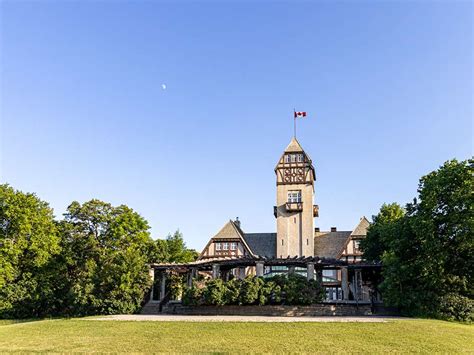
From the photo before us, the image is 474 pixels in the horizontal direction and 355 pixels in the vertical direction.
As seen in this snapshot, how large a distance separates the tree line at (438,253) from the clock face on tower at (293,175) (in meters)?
20.8

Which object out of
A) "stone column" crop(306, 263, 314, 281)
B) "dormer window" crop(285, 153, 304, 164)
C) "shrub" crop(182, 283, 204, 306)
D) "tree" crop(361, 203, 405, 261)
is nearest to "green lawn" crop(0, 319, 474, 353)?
"shrub" crop(182, 283, 204, 306)

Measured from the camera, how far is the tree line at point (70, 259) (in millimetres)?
32250

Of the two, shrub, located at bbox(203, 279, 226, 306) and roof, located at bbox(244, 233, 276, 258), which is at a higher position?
roof, located at bbox(244, 233, 276, 258)

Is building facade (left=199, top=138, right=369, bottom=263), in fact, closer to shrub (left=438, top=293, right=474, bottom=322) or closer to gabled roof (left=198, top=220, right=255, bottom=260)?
gabled roof (left=198, top=220, right=255, bottom=260)

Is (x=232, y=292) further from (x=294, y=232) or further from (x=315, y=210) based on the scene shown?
(x=315, y=210)

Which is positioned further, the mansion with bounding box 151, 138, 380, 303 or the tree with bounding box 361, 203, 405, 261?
the mansion with bounding box 151, 138, 380, 303

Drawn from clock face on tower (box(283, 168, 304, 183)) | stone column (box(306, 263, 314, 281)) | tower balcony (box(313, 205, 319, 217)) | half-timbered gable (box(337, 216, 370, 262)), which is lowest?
stone column (box(306, 263, 314, 281))

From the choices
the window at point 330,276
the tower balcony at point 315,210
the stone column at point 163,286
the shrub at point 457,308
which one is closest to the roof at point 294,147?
the tower balcony at point 315,210

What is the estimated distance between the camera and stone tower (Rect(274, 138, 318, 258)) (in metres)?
48.3

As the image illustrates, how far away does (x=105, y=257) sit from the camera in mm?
34844

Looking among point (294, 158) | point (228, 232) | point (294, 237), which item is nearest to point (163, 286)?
point (228, 232)

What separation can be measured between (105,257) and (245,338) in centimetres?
2019

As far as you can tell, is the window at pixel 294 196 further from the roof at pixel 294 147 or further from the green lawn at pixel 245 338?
the green lawn at pixel 245 338

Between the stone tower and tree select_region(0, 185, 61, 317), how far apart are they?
76.8 ft
